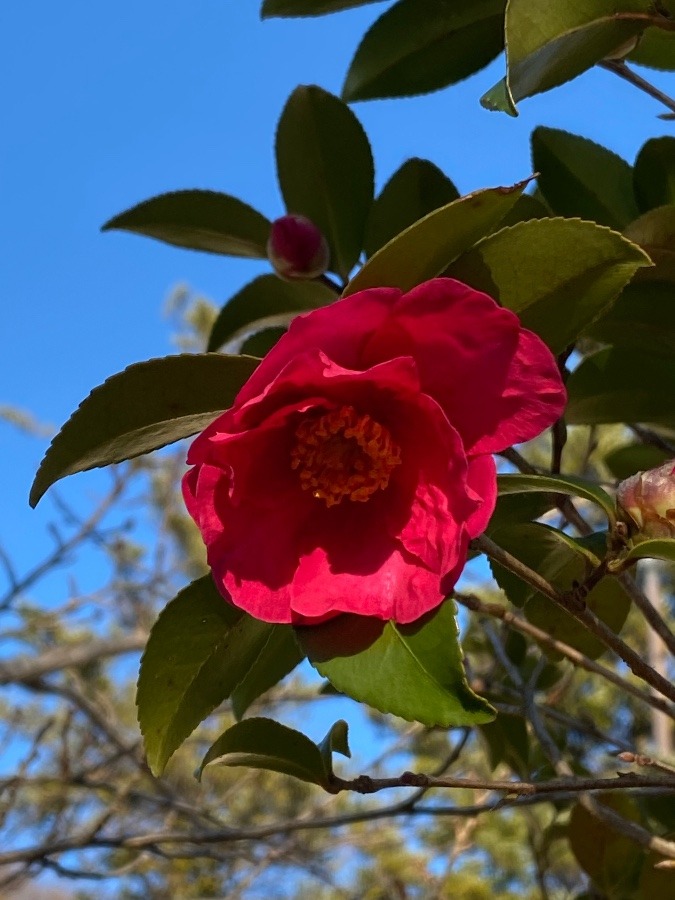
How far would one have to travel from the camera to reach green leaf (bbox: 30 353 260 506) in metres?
0.67

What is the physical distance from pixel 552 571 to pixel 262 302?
551 mm

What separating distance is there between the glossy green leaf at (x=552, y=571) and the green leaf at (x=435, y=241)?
0.25 meters

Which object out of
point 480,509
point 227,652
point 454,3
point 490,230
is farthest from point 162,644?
point 454,3

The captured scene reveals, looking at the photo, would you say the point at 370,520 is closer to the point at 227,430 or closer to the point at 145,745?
the point at 227,430

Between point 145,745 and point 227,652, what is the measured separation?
11cm

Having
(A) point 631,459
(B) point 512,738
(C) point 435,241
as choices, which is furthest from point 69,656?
(C) point 435,241

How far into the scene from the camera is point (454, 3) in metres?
1.10

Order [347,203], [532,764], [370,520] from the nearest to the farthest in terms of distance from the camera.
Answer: [370,520], [347,203], [532,764]

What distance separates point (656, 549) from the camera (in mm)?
636

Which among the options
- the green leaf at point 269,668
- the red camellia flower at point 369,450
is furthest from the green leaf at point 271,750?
the red camellia flower at point 369,450

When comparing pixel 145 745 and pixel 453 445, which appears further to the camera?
pixel 145 745

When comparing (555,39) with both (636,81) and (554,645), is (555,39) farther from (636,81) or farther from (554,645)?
(554,645)

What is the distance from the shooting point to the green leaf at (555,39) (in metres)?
0.78

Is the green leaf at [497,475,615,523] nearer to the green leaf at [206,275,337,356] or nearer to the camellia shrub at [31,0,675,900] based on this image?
the camellia shrub at [31,0,675,900]
